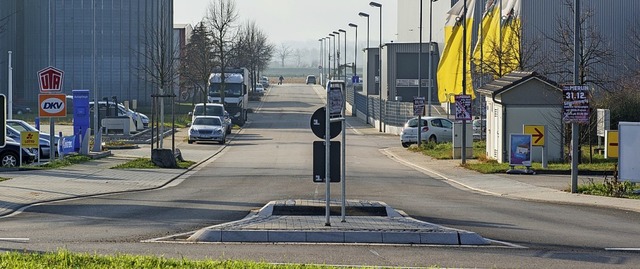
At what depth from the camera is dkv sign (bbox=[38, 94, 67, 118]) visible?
102ft

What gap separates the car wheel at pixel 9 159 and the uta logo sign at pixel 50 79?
8.27 ft

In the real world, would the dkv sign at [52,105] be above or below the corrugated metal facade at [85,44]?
below

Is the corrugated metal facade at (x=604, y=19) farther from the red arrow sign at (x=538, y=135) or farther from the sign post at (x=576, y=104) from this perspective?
the sign post at (x=576, y=104)

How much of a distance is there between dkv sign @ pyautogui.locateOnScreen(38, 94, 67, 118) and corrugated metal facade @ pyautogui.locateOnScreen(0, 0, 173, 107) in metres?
52.3

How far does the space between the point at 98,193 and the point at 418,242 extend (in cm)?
1049

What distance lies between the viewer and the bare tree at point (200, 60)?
7484 centimetres

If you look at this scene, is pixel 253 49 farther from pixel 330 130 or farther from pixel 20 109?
pixel 330 130

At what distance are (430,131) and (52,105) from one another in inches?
952

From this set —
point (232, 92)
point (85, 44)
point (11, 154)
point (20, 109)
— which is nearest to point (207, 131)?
point (11, 154)

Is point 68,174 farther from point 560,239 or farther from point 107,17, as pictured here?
point 107,17

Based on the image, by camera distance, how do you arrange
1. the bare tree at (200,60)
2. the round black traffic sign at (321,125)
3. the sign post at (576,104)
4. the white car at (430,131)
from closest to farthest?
1. the round black traffic sign at (321,125)
2. the sign post at (576,104)
3. the white car at (430,131)
4. the bare tree at (200,60)

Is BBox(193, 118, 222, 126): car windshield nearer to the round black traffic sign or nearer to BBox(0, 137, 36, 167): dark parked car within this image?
BBox(0, 137, 36, 167): dark parked car

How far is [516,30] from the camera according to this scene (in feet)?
148

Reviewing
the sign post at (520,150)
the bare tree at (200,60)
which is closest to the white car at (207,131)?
the bare tree at (200,60)
